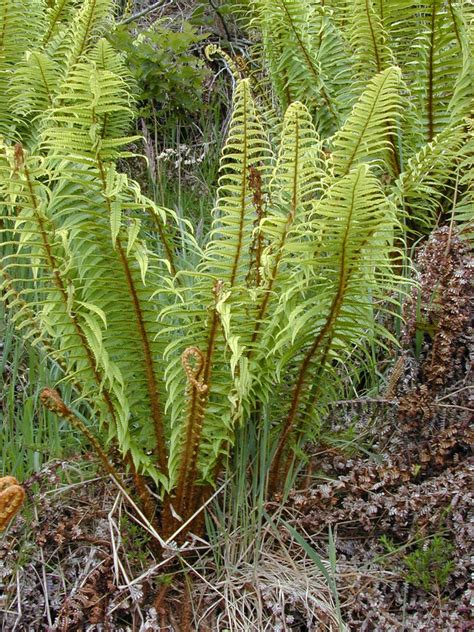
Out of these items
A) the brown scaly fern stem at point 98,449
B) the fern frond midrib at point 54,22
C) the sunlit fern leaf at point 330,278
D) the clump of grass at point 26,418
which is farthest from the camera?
the fern frond midrib at point 54,22

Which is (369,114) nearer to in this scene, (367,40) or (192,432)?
(192,432)

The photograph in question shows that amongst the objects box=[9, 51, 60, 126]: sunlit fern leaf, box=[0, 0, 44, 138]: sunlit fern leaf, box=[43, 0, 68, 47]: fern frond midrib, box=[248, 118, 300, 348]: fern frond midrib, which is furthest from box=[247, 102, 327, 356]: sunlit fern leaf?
box=[43, 0, 68, 47]: fern frond midrib

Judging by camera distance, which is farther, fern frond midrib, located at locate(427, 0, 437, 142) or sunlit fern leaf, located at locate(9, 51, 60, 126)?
fern frond midrib, located at locate(427, 0, 437, 142)

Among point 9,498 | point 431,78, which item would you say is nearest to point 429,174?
point 431,78

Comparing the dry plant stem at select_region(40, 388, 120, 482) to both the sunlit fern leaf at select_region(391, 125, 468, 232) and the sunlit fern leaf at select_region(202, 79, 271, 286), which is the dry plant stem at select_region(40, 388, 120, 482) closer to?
the sunlit fern leaf at select_region(202, 79, 271, 286)

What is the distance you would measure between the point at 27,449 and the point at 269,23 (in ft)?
6.02

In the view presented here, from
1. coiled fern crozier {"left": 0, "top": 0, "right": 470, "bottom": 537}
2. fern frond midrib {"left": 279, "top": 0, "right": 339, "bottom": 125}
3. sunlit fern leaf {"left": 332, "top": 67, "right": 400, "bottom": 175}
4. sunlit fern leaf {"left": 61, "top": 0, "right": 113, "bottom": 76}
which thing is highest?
sunlit fern leaf {"left": 61, "top": 0, "right": 113, "bottom": 76}

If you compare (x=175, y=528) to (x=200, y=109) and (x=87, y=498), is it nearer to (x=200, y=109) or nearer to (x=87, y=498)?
(x=87, y=498)

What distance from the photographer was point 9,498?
1561 mm

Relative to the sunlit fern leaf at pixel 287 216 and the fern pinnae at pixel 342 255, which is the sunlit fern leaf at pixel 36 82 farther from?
the fern pinnae at pixel 342 255

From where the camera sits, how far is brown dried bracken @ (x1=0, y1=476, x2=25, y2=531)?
1543 millimetres

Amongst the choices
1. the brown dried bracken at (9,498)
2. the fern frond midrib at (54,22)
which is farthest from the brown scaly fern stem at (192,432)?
the fern frond midrib at (54,22)

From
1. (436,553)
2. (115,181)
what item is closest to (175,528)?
(436,553)

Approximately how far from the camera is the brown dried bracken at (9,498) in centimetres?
154
